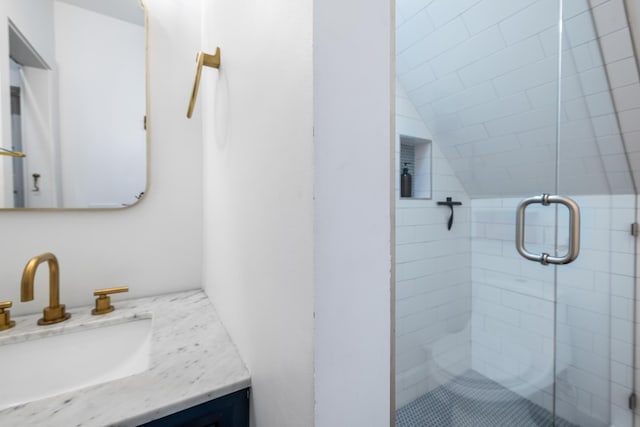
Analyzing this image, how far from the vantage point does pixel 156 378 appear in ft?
1.74

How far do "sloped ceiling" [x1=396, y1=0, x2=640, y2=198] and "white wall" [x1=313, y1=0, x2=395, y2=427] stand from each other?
1.13 meters

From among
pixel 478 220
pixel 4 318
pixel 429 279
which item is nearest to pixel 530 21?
pixel 478 220

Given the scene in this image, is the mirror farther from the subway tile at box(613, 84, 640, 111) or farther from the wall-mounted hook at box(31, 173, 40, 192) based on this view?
the subway tile at box(613, 84, 640, 111)

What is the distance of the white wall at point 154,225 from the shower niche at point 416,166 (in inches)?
41.0

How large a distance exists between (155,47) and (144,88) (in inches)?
6.5

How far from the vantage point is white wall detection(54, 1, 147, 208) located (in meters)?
0.84

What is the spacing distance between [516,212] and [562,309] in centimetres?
55

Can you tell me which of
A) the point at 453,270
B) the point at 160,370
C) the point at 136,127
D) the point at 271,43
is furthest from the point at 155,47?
the point at 453,270

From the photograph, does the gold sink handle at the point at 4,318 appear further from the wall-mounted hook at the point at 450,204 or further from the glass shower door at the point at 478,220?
the wall-mounted hook at the point at 450,204

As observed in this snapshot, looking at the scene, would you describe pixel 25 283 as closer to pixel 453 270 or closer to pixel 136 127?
pixel 136 127

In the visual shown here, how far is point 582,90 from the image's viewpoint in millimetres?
1096

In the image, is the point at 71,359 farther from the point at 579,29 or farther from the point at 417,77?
the point at 579,29

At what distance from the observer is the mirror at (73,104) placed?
780 mm

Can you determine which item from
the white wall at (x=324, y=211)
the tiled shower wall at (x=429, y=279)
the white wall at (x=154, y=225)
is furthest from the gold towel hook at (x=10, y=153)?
the tiled shower wall at (x=429, y=279)
